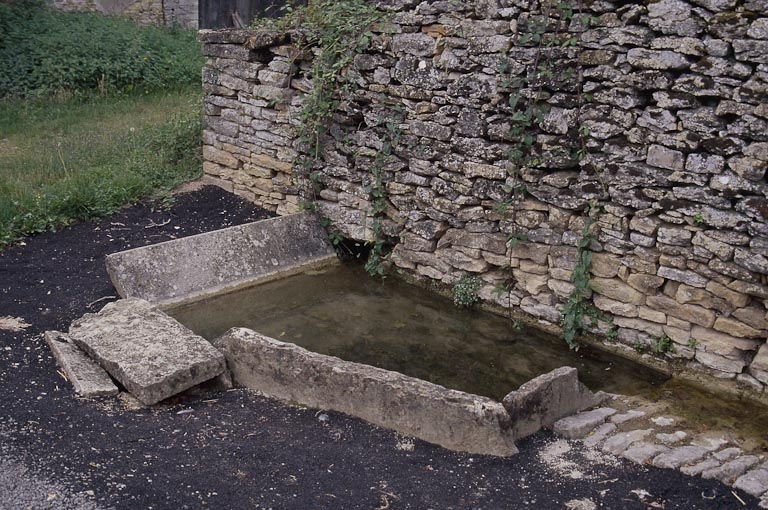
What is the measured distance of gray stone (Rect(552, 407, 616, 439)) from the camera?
443 centimetres

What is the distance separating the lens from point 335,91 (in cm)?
699

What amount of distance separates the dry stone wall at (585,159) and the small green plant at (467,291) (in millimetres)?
77

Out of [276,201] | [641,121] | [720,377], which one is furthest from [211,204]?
[720,377]

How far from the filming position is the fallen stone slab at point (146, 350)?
4641mm

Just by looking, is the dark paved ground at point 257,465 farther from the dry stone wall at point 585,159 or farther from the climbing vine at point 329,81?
the climbing vine at point 329,81

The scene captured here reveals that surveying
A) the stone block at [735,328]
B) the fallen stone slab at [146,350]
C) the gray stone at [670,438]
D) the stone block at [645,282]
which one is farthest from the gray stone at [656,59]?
→ the fallen stone slab at [146,350]

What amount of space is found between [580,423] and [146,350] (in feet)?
8.49

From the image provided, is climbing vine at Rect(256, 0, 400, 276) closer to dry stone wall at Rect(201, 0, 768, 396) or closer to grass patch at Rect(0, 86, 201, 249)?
dry stone wall at Rect(201, 0, 768, 396)

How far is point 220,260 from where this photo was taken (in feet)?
21.8

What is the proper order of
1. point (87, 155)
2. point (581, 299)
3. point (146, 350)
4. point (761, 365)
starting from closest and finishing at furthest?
point (146, 350), point (761, 365), point (581, 299), point (87, 155)

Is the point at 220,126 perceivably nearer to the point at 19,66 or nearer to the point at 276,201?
the point at 276,201

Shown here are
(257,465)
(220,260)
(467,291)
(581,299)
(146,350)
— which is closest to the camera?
(257,465)

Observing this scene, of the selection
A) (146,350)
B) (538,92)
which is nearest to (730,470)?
(538,92)

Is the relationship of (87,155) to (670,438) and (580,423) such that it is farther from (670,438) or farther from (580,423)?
(670,438)
